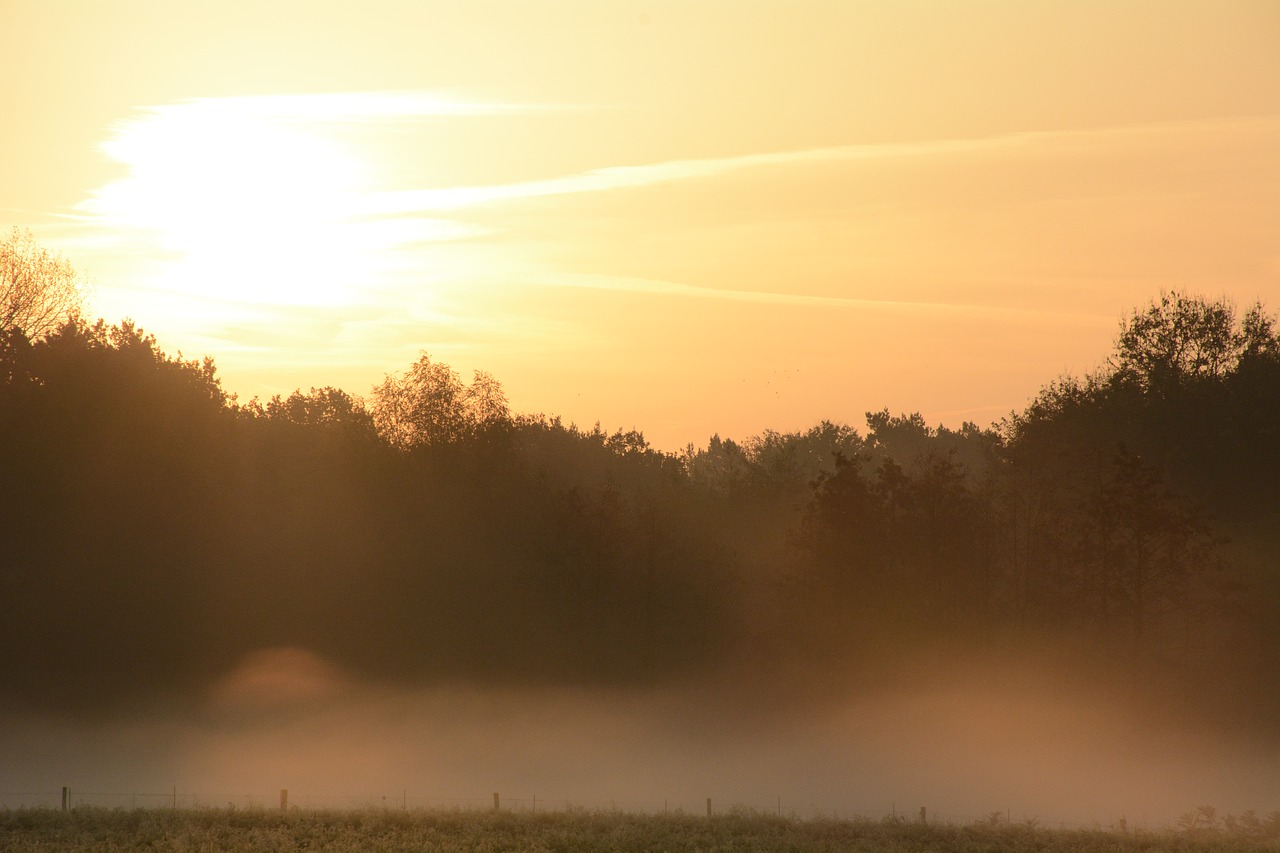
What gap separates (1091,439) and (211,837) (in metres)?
43.6

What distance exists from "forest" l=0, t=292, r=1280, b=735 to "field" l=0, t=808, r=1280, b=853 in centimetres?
2002

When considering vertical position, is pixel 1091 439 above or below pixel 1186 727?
above

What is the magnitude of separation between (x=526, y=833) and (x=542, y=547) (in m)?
31.7

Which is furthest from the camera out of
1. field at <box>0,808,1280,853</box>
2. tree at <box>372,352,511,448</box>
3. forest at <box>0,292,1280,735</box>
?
tree at <box>372,352,511,448</box>

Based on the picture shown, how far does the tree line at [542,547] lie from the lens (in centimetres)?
5109

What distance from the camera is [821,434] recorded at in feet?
459

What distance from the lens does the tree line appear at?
5109 centimetres

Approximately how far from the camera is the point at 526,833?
29.2 meters

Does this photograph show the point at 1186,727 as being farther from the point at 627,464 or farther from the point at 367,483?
the point at 627,464

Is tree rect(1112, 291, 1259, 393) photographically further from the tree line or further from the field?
the field

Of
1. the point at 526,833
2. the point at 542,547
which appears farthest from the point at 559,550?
the point at 526,833

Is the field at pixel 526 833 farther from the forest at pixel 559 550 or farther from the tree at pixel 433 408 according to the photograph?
the tree at pixel 433 408

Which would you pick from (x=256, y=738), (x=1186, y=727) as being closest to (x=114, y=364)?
(x=256, y=738)

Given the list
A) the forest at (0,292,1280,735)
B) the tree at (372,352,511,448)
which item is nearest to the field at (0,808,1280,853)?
the forest at (0,292,1280,735)
